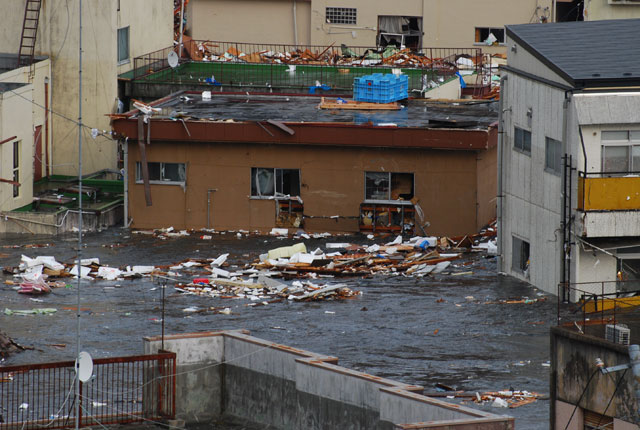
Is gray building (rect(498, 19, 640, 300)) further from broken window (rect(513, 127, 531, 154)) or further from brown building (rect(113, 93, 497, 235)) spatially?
brown building (rect(113, 93, 497, 235))

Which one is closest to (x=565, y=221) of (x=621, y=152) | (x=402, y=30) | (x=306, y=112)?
(x=621, y=152)

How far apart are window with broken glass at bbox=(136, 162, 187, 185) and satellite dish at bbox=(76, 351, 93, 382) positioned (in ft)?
68.0

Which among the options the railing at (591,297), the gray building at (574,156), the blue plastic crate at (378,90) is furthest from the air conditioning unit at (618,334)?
the blue plastic crate at (378,90)

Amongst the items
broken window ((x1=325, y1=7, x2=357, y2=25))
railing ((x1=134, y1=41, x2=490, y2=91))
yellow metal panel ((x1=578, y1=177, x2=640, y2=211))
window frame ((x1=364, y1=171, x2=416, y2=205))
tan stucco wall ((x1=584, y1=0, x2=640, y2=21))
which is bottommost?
window frame ((x1=364, y1=171, x2=416, y2=205))

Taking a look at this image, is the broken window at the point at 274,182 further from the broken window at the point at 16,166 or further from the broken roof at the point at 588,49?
the broken roof at the point at 588,49

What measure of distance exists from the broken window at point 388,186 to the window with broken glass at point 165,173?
17.8ft

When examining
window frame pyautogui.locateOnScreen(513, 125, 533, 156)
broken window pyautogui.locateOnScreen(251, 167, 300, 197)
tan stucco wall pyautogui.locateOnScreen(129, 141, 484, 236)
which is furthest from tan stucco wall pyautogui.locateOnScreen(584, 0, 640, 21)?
window frame pyautogui.locateOnScreen(513, 125, 533, 156)

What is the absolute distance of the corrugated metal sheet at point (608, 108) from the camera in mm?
31578

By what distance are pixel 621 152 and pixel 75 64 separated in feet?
74.1

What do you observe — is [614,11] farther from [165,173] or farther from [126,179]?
[126,179]

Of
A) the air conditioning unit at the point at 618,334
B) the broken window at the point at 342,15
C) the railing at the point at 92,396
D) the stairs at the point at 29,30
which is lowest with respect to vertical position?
the railing at the point at 92,396

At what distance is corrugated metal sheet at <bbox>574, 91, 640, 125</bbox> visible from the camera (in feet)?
104

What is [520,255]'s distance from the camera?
35594 mm

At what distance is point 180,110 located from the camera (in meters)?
45.6
